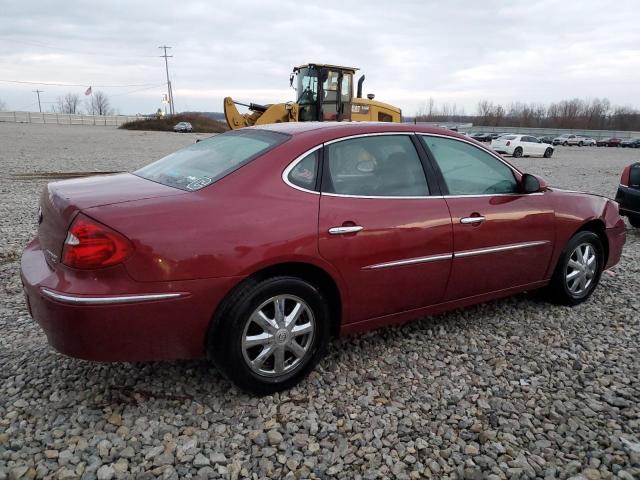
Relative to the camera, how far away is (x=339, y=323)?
9.77 ft

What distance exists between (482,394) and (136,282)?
205 cm

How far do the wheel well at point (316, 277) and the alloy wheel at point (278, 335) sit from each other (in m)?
0.13

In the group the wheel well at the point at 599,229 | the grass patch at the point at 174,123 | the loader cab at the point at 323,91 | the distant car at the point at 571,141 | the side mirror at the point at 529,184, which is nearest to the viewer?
the side mirror at the point at 529,184

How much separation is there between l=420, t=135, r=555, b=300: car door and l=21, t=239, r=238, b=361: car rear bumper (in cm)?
169

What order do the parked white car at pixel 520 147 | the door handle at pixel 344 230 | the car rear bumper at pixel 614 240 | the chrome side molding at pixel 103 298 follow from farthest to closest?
the parked white car at pixel 520 147 < the car rear bumper at pixel 614 240 < the door handle at pixel 344 230 < the chrome side molding at pixel 103 298

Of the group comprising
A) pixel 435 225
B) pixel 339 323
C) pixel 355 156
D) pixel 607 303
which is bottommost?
pixel 607 303

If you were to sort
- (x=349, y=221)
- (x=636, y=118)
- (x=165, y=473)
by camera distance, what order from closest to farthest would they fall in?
(x=165, y=473) → (x=349, y=221) → (x=636, y=118)

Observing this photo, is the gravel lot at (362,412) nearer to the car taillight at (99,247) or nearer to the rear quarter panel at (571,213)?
the rear quarter panel at (571,213)

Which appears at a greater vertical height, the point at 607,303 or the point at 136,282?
the point at 136,282

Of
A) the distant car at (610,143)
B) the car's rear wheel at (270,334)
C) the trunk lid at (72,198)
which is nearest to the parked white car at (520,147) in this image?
the car's rear wheel at (270,334)

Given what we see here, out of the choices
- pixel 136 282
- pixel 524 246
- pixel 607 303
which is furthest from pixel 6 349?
pixel 607 303

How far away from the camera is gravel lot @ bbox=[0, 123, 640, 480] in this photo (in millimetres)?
2270

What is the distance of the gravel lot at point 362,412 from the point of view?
2.27 meters

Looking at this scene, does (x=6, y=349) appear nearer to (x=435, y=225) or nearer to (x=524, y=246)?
(x=435, y=225)
